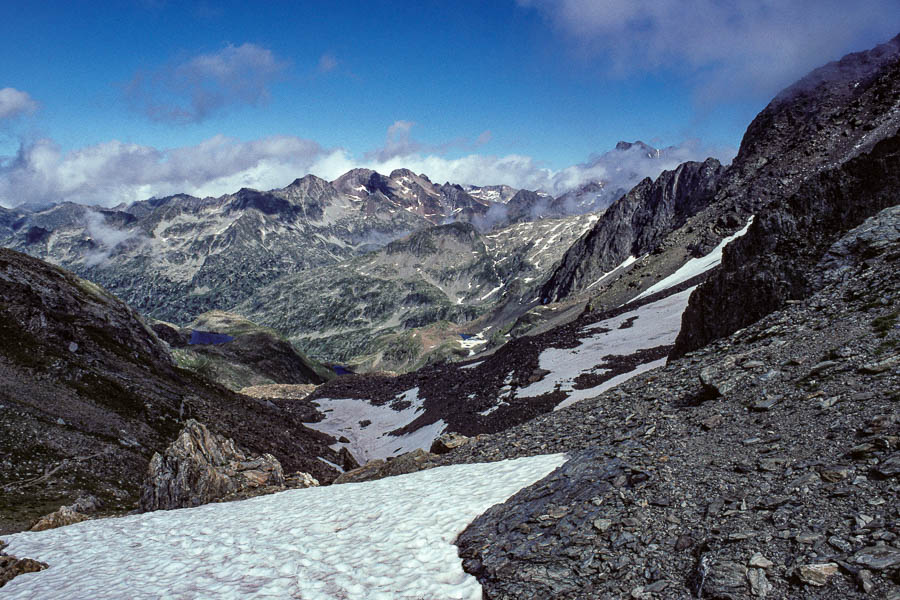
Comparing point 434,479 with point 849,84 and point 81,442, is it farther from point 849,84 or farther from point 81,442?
point 849,84

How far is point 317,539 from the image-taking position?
12.6 metres

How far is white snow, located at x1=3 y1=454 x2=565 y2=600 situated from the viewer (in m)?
10.1

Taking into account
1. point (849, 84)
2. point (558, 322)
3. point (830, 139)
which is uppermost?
point (849, 84)

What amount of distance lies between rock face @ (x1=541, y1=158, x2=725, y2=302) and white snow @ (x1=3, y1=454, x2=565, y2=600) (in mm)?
158277

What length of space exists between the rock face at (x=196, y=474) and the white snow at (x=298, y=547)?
2.99 meters

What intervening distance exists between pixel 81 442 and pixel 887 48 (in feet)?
483

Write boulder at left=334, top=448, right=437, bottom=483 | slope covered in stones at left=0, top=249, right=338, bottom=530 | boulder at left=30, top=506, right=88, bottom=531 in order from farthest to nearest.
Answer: slope covered in stones at left=0, top=249, right=338, bottom=530 < boulder at left=334, top=448, right=437, bottom=483 < boulder at left=30, top=506, right=88, bottom=531

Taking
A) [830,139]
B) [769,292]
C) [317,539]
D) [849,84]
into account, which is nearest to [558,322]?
[830,139]

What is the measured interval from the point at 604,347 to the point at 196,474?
3836 centimetres

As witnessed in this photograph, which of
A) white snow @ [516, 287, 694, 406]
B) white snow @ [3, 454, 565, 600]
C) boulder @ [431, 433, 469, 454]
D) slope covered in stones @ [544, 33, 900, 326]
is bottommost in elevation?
white snow @ [516, 287, 694, 406]

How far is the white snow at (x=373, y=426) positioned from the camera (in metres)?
50.7

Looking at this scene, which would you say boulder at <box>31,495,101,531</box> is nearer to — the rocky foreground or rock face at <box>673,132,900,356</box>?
the rocky foreground

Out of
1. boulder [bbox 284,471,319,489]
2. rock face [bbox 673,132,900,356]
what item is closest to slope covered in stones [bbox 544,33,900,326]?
rock face [bbox 673,132,900,356]

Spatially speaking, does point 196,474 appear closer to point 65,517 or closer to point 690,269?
point 65,517
